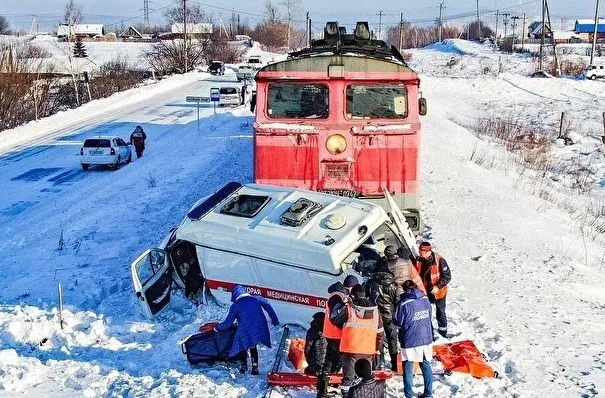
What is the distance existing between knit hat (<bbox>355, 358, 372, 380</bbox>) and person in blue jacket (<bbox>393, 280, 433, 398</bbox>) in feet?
1.64

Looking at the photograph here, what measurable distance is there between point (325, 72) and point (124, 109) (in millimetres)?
31663

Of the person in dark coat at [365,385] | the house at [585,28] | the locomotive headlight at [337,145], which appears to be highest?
the house at [585,28]

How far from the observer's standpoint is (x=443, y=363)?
7309mm

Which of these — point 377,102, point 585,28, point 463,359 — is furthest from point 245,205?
point 585,28

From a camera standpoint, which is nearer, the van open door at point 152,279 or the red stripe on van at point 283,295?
the red stripe on van at point 283,295

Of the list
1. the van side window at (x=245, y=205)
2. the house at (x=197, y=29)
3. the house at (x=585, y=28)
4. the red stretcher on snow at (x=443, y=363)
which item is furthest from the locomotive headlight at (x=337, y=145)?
the house at (x=585, y=28)

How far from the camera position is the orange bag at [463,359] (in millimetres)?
7070

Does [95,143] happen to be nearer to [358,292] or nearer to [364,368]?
[358,292]

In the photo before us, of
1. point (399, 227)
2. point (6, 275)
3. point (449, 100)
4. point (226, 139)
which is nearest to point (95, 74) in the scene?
point (449, 100)

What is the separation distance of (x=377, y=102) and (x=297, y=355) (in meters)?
5.07

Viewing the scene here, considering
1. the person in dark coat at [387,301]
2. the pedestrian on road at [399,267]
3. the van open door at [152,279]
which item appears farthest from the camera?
the van open door at [152,279]

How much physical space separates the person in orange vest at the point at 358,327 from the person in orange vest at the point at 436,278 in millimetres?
1829

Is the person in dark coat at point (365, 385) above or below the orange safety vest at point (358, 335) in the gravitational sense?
below

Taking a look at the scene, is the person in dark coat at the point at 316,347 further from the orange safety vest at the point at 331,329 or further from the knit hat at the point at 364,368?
the knit hat at the point at 364,368
